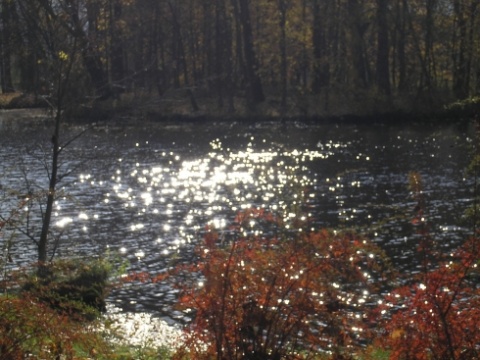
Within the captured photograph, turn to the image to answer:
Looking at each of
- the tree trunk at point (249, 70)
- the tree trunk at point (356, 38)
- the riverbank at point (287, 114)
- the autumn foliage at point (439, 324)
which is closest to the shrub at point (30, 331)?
the autumn foliage at point (439, 324)

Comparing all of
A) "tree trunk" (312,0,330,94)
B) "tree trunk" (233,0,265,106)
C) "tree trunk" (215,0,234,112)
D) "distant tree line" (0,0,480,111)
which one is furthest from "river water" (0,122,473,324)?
"tree trunk" (215,0,234,112)

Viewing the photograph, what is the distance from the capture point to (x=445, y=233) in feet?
66.0

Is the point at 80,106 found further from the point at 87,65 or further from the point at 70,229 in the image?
the point at 70,229

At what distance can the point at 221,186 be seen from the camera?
99.6 feet

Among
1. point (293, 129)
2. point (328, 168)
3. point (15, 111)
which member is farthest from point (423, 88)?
point (15, 111)

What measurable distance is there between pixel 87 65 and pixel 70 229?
7180 millimetres

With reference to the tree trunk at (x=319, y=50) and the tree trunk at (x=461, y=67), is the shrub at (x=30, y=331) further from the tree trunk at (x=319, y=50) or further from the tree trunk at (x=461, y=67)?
the tree trunk at (x=319, y=50)

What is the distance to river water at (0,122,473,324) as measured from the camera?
771 inches

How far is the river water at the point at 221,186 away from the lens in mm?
19578

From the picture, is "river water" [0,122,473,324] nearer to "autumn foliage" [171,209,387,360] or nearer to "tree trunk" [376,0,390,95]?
"autumn foliage" [171,209,387,360]

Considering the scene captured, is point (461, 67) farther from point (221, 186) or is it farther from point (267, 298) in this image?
point (267, 298)

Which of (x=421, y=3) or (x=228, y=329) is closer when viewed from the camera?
(x=228, y=329)

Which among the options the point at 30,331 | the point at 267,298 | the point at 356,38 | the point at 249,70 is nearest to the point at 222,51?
the point at 249,70

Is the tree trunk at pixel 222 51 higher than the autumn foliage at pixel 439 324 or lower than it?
higher
